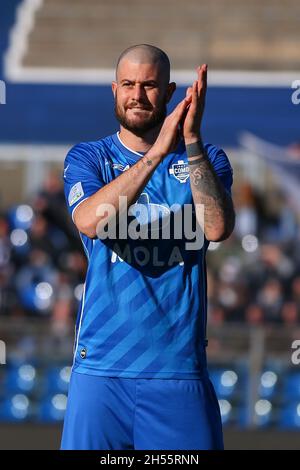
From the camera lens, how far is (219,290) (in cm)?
1026

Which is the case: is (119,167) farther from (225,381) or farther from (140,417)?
(225,381)

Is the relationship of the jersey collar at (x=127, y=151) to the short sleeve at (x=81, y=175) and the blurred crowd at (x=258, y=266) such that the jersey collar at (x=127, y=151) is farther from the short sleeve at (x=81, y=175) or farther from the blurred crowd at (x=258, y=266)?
the blurred crowd at (x=258, y=266)

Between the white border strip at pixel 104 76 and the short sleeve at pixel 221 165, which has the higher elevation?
the white border strip at pixel 104 76

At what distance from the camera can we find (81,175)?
3184mm

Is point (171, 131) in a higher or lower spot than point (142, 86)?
lower

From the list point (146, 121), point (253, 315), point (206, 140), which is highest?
point (206, 140)

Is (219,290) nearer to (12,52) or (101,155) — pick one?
(12,52)

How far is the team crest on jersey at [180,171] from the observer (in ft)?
10.5

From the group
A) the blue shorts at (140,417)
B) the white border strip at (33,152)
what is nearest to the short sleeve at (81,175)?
the blue shorts at (140,417)

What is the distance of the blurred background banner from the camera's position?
8.80m

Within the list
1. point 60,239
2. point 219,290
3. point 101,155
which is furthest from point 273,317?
point 101,155

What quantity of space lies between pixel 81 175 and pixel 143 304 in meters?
0.47

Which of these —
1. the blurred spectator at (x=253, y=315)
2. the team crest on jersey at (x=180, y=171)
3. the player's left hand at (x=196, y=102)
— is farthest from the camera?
the blurred spectator at (x=253, y=315)

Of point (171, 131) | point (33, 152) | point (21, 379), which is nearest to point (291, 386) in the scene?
point (21, 379)
